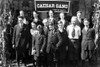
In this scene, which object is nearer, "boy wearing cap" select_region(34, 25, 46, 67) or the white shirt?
"boy wearing cap" select_region(34, 25, 46, 67)

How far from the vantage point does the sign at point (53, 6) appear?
849 centimetres

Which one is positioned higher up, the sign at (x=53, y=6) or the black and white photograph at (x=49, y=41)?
the sign at (x=53, y=6)

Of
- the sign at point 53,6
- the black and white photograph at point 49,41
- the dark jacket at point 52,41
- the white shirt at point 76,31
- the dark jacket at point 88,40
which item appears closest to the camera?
the dark jacket at point 52,41

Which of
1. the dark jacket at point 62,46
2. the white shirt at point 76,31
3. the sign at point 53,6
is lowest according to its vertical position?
the dark jacket at point 62,46

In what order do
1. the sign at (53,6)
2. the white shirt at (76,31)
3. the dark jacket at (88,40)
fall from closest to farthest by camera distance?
the dark jacket at (88,40)
the white shirt at (76,31)
the sign at (53,6)

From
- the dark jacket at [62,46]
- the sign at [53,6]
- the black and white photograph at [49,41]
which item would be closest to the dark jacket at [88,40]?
the black and white photograph at [49,41]

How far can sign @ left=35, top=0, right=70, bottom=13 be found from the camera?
8492mm

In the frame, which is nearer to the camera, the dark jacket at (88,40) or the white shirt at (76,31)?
the dark jacket at (88,40)

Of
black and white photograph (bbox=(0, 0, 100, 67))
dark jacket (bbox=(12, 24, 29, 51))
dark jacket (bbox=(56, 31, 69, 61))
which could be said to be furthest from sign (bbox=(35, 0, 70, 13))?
dark jacket (bbox=(56, 31, 69, 61))

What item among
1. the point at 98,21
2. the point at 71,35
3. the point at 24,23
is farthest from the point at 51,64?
the point at 98,21

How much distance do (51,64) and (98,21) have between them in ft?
7.09

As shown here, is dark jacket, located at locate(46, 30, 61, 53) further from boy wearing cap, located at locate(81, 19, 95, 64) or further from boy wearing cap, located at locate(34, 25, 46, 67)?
boy wearing cap, located at locate(81, 19, 95, 64)

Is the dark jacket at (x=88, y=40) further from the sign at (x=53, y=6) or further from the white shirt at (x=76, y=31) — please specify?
the sign at (x=53, y=6)

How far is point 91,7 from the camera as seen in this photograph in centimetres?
1037
